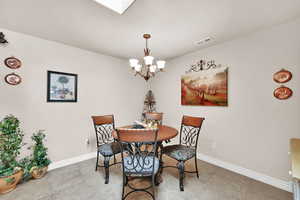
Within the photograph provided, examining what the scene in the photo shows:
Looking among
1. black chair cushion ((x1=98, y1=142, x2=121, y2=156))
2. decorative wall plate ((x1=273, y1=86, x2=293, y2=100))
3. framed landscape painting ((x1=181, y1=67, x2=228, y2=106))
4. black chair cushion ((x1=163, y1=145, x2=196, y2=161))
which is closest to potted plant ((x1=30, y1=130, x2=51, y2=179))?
black chair cushion ((x1=98, y1=142, x2=121, y2=156))

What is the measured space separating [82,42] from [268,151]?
3864mm

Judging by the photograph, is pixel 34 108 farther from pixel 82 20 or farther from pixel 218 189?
pixel 218 189

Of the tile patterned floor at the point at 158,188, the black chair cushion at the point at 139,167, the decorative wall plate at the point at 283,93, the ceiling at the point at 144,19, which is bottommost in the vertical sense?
the tile patterned floor at the point at 158,188

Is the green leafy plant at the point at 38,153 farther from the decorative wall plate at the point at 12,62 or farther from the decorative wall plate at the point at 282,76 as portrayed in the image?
the decorative wall plate at the point at 282,76

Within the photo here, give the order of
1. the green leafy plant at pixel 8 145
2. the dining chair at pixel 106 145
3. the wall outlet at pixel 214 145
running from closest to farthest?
the green leafy plant at pixel 8 145, the dining chair at pixel 106 145, the wall outlet at pixel 214 145

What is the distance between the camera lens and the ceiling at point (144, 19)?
153 cm

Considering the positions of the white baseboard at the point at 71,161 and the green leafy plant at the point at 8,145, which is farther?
the white baseboard at the point at 71,161

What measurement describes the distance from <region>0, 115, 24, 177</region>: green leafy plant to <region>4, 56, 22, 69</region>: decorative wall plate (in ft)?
2.89

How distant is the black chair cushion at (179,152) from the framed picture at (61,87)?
222 centimetres

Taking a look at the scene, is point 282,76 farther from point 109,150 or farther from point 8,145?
point 8,145

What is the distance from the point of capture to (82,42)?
8.29ft

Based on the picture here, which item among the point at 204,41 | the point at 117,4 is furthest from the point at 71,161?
the point at 204,41

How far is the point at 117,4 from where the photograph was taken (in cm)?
158

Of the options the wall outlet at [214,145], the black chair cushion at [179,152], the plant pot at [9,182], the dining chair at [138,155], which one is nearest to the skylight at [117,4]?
the dining chair at [138,155]
